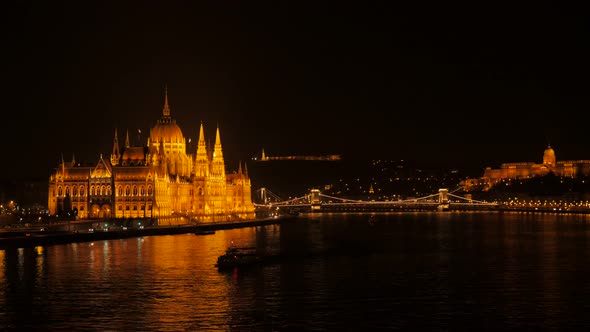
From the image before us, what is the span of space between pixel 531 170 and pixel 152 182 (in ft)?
372

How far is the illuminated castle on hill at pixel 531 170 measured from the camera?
171 meters

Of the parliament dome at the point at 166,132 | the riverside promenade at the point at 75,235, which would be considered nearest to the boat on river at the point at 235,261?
the riverside promenade at the point at 75,235

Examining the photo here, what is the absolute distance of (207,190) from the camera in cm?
9181

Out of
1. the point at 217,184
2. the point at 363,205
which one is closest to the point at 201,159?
the point at 217,184

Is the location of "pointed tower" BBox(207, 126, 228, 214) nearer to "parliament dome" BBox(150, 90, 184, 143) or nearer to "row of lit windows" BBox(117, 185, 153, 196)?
"parliament dome" BBox(150, 90, 184, 143)

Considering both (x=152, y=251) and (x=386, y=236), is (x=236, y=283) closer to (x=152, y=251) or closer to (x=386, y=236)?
(x=152, y=251)

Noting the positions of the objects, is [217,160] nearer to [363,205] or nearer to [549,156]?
[363,205]

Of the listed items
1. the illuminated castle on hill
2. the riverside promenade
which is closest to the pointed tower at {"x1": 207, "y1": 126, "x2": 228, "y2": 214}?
the riverside promenade

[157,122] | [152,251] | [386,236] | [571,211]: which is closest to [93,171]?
[157,122]

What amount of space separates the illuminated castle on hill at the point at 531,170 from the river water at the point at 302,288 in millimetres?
118837

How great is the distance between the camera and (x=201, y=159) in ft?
306

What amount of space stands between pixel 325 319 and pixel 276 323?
1.50 m

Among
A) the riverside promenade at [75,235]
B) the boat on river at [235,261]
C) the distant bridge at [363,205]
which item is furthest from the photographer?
the distant bridge at [363,205]

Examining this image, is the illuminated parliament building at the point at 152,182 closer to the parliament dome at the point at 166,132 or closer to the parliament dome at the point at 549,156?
the parliament dome at the point at 166,132
